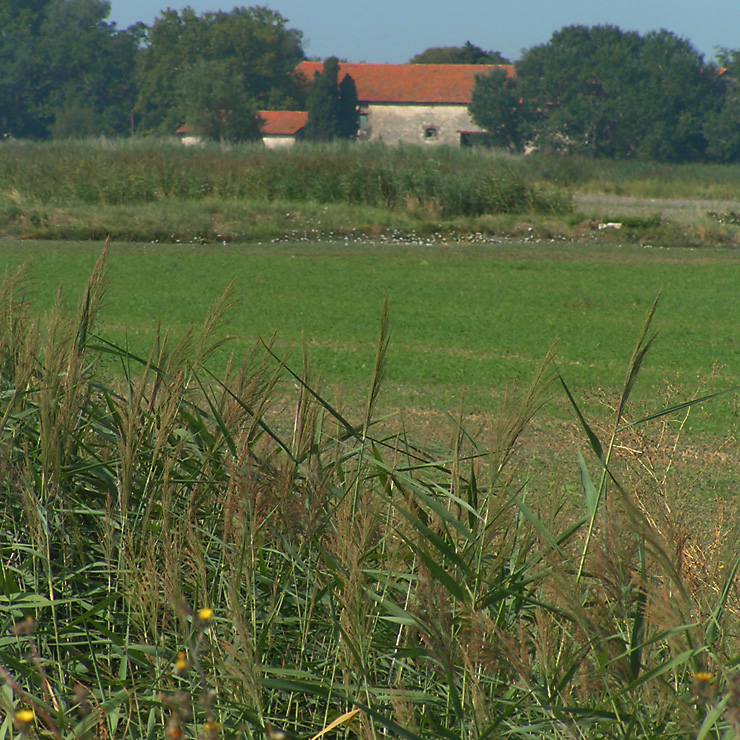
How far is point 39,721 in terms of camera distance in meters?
1.87

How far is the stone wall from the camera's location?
74750mm

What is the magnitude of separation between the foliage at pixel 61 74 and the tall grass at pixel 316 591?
76603 millimetres

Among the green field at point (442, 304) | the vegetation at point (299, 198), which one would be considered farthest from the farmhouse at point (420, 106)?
the green field at point (442, 304)

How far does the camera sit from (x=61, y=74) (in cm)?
8106

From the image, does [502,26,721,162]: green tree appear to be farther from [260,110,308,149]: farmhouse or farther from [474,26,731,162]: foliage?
[260,110,308,149]: farmhouse

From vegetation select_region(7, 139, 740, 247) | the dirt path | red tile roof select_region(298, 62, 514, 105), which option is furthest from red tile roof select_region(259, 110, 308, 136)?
vegetation select_region(7, 139, 740, 247)

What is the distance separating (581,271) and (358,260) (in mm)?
4101

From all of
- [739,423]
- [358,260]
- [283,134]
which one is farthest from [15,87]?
[739,423]

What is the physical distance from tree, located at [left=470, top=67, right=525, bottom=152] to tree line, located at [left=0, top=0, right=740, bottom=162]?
77 mm

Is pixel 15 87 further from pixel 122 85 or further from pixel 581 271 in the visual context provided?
pixel 581 271

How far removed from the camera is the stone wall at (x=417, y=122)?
74.8 m

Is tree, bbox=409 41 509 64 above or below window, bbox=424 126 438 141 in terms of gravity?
above

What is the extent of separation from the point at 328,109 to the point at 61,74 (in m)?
27.2

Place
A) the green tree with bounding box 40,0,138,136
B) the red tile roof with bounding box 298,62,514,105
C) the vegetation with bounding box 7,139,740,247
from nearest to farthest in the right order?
the vegetation with bounding box 7,139,740,247, the red tile roof with bounding box 298,62,514,105, the green tree with bounding box 40,0,138,136
